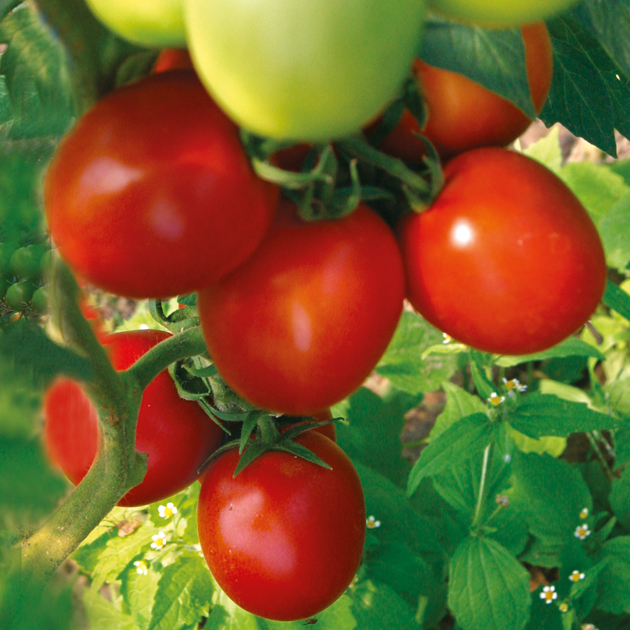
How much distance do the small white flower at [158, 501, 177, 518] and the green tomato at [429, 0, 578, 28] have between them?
608 mm

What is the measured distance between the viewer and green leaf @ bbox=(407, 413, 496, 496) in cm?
64

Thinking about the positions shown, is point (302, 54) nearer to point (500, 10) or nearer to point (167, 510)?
point (500, 10)

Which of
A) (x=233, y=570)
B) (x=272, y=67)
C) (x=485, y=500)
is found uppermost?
(x=272, y=67)

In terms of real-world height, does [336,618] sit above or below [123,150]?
below

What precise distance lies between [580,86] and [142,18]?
0.29 meters

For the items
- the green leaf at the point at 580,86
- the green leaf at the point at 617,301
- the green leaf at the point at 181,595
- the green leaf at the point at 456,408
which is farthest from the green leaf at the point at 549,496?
the green leaf at the point at 580,86

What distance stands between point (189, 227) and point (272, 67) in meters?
0.07

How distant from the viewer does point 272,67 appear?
15cm

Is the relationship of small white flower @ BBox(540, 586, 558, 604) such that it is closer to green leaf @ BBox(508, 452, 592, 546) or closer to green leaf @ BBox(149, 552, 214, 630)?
green leaf @ BBox(508, 452, 592, 546)

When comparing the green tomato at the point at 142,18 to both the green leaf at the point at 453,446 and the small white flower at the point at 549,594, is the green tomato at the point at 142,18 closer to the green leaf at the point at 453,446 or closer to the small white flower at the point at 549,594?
the green leaf at the point at 453,446

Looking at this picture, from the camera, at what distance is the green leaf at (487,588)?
69 centimetres

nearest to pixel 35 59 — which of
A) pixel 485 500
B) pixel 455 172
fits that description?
pixel 455 172

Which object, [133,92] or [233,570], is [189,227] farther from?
[233,570]

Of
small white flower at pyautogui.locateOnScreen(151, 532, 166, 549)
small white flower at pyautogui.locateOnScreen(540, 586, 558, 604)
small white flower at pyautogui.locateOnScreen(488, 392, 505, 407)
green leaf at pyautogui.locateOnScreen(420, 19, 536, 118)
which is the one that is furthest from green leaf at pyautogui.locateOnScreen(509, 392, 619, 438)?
green leaf at pyautogui.locateOnScreen(420, 19, 536, 118)
